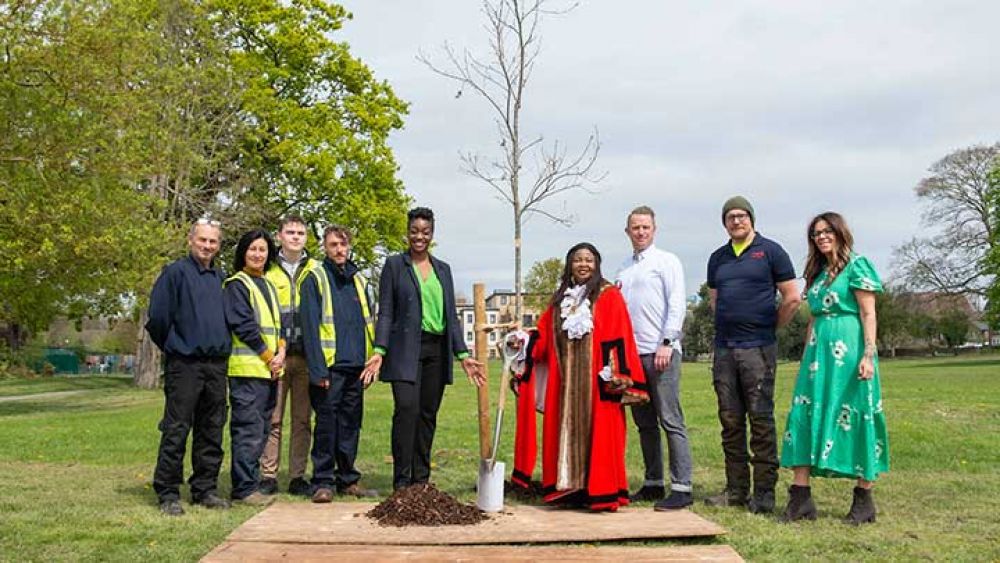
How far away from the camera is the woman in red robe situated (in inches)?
250

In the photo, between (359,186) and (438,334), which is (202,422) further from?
(359,186)

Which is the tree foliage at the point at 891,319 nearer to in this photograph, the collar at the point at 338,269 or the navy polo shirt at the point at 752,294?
the navy polo shirt at the point at 752,294

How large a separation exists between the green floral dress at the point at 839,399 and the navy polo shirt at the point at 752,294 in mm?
364

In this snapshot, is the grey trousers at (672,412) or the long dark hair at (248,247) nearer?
the grey trousers at (672,412)

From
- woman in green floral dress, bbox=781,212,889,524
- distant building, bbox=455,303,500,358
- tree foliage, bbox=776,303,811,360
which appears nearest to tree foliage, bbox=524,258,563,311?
distant building, bbox=455,303,500,358

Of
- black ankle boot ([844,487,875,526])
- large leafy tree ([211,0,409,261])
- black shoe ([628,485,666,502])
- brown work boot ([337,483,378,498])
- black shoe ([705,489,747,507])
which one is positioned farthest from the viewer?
large leafy tree ([211,0,409,261])

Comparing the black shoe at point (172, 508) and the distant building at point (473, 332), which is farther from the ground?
the distant building at point (473, 332)

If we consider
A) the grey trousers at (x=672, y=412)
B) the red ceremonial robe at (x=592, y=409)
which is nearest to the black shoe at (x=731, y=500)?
the grey trousers at (x=672, y=412)

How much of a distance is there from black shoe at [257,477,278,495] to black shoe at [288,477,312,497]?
14 centimetres

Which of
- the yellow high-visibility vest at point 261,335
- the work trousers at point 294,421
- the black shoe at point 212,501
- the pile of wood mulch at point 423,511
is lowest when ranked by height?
the black shoe at point 212,501

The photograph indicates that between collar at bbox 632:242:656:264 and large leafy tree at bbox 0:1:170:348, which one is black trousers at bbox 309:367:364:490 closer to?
collar at bbox 632:242:656:264

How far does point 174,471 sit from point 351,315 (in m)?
1.78

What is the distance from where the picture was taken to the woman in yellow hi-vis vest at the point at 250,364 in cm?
684

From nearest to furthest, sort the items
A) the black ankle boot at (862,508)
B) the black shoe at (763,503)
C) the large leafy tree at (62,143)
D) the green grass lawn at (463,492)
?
the green grass lawn at (463,492) → the black ankle boot at (862,508) → the black shoe at (763,503) → the large leafy tree at (62,143)
